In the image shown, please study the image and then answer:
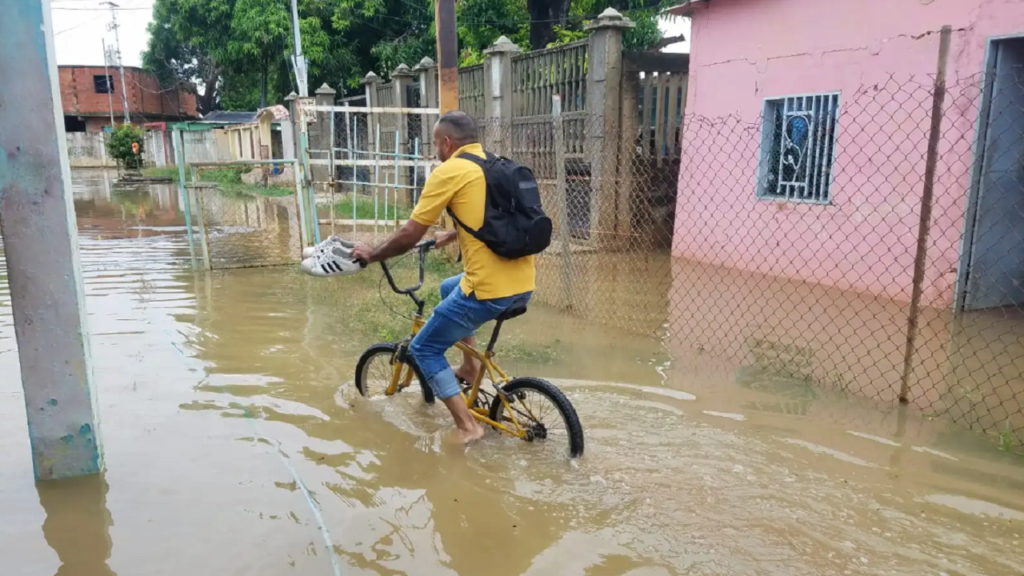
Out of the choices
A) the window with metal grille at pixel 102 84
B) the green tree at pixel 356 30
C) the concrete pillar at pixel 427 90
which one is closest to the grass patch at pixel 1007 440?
the concrete pillar at pixel 427 90

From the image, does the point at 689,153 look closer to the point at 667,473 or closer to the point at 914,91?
the point at 914,91

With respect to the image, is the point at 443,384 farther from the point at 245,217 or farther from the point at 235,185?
the point at 235,185

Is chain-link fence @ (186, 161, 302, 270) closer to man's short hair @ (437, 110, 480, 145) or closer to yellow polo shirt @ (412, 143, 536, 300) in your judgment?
man's short hair @ (437, 110, 480, 145)

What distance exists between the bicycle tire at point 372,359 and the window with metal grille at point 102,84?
45187mm

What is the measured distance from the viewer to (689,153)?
941 cm

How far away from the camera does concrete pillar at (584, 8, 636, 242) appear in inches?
365

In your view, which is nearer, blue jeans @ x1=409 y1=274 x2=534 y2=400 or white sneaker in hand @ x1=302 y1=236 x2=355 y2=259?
blue jeans @ x1=409 y1=274 x2=534 y2=400

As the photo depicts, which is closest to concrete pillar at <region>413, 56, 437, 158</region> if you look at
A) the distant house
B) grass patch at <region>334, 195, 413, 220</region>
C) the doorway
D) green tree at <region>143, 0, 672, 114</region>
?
green tree at <region>143, 0, 672, 114</region>

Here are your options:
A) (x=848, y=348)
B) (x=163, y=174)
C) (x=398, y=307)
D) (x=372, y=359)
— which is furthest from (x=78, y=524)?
(x=163, y=174)

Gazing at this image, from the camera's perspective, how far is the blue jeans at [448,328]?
11.8 ft

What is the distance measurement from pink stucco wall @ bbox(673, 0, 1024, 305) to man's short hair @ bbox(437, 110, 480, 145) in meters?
4.17

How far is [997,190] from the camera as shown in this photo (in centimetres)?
637

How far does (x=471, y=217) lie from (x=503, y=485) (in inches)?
51.1

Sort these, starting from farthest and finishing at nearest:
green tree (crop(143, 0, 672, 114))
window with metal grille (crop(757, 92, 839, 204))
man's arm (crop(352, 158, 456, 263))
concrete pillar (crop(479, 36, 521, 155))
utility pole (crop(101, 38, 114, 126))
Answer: utility pole (crop(101, 38, 114, 126)) < green tree (crop(143, 0, 672, 114)) < concrete pillar (crop(479, 36, 521, 155)) < window with metal grille (crop(757, 92, 839, 204)) < man's arm (crop(352, 158, 456, 263))
